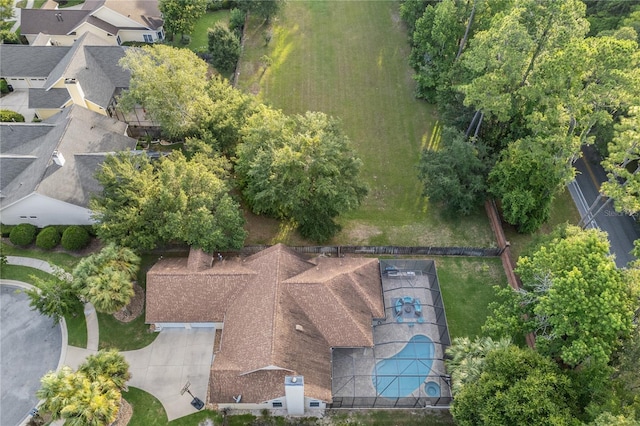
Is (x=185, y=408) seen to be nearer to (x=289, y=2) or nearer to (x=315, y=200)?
(x=315, y=200)

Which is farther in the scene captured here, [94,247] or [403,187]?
[403,187]

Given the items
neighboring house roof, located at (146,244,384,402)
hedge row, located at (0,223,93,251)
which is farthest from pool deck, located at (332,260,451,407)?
hedge row, located at (0,223,93,251)

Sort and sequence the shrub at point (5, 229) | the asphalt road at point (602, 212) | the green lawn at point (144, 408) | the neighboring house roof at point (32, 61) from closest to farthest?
the green lawn at point (144, 408), the shrub at point (5, 229), the asphalt road at point (602, 212), the neighboring house roof at point (32, 61)

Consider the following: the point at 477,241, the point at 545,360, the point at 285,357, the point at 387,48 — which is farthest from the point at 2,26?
the point at 545,360

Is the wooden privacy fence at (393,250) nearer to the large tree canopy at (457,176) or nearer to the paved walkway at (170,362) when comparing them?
the large tree canopy at (457,176)

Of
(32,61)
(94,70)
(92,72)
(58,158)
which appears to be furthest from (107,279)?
(32,61)

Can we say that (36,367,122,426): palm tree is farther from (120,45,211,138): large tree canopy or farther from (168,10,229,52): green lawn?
(168,10,229,52): green lawn

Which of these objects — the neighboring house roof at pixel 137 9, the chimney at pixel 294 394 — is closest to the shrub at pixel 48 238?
the chimney at pixel 294 394
